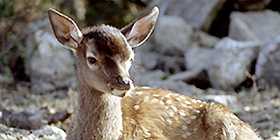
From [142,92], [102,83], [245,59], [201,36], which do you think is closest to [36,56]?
[201,36]

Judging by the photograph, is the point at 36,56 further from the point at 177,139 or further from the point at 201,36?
the point at 177,139

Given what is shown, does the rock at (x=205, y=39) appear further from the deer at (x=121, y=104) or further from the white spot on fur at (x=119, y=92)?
the white spot on fur at (x=119, y=92)

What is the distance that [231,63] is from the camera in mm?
8578

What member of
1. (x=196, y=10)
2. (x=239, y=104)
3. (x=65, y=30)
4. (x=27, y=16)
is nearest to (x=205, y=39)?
(x=196, y=10)

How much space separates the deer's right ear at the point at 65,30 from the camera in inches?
157

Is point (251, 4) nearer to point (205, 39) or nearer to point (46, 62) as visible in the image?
point (205, 39)

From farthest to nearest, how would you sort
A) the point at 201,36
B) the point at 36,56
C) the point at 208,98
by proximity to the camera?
the point at 201,36 → the point at 36,56 → the point at 208,98

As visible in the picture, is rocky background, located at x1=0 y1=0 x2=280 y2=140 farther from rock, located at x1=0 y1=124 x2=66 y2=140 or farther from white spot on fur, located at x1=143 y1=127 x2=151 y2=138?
white spot on fur, located at x1=143 y1=127 x2=151 y2=138

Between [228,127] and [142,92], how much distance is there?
3.37 ft

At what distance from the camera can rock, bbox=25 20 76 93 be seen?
906 centimetres

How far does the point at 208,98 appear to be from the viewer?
6875mm

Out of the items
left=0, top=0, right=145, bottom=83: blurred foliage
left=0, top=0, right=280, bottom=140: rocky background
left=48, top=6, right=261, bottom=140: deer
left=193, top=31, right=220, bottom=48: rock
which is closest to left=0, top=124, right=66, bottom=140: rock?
left=0, top=0, right=280, bottom=140: rocky background

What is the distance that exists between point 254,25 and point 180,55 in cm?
195

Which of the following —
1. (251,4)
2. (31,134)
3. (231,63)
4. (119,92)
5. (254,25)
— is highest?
(119,92)
